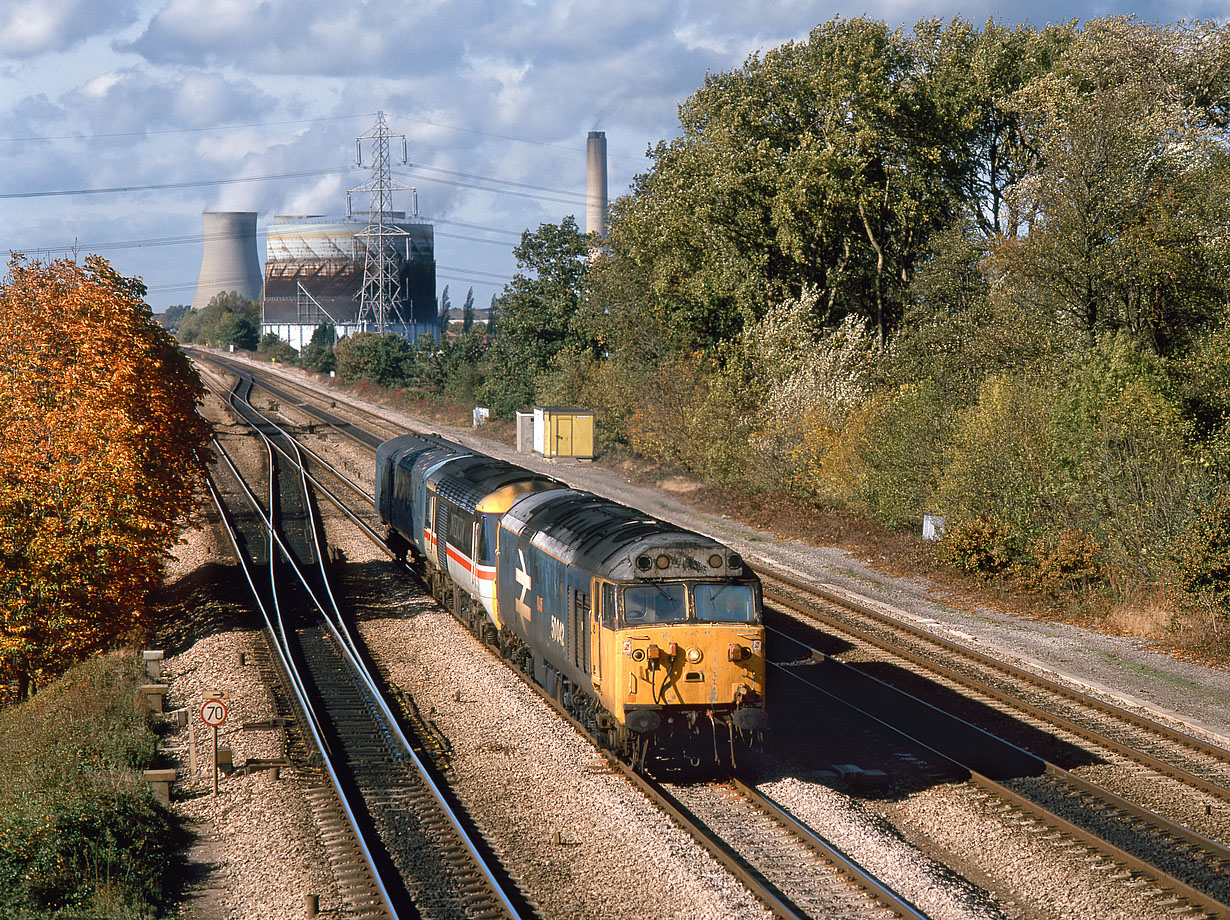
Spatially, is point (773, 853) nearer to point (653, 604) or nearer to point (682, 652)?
point (682, 652)

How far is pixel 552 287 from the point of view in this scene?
68250 millimetres

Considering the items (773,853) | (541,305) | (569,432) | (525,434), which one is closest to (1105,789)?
(773,853)

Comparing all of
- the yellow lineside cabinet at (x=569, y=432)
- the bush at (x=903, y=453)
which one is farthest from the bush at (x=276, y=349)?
the bush at (x=903, y=453)

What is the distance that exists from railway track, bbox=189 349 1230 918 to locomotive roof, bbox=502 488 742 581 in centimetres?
526

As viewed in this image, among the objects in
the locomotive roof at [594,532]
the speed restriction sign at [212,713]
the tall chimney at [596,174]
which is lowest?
the speed restriction sign at [212,713]

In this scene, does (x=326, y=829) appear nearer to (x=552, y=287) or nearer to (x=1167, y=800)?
(x=1167, y=800)

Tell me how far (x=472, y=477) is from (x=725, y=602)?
35.8ft

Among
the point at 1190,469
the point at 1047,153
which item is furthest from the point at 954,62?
the point at 1190,469

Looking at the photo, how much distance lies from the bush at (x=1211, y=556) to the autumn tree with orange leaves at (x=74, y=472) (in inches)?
907

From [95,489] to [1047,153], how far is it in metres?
28.2

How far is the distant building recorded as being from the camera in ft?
480

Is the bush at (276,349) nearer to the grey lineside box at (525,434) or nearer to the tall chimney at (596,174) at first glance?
the tall chimney at (596,174)

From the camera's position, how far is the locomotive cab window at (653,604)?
15156 mm

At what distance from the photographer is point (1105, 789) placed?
15.7m
